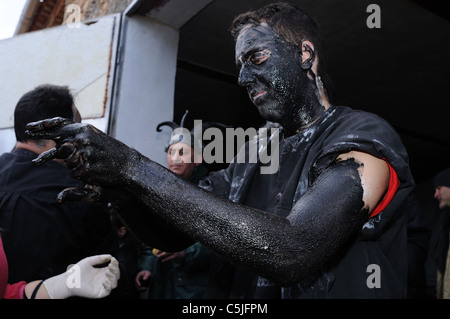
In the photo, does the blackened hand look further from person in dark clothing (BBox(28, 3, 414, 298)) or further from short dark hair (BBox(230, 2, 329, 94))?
short dark hair (BBox(230, 2, 329, 94))

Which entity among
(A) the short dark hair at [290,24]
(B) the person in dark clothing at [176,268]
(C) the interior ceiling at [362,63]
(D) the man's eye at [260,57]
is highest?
(C) the interior ceiling at [362,63]

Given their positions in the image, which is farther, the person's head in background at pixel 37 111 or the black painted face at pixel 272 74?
the person's head in background at pixel 37 111

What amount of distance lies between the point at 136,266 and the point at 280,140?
Result: 1.74 meters

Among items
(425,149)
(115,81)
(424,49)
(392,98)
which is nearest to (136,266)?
(115,81)

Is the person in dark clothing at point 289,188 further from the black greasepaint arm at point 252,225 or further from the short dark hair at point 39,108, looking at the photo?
the short dark hair at point 39,108

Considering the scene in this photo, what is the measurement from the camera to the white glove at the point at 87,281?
78.2 inches

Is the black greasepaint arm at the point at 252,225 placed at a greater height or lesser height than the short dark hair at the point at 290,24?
lesser

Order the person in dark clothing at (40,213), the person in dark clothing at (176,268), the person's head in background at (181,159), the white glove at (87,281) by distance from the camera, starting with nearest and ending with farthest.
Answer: the white glove at (87,281), the person in dark clothing at (40,213), the person in dark clothing at (176,268), the person's head in background at (181,159)

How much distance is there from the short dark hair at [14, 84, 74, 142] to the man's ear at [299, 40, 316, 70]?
141cm

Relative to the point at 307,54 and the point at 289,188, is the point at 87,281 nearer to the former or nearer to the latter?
the point at 289,188

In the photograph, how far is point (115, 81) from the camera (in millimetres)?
3574

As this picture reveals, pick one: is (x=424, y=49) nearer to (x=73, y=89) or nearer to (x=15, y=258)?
(x=73, y=89)

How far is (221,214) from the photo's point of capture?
1.11 metres

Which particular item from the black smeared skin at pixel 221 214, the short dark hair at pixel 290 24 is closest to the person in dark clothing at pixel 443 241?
the short dark hair at pixel 290 24
